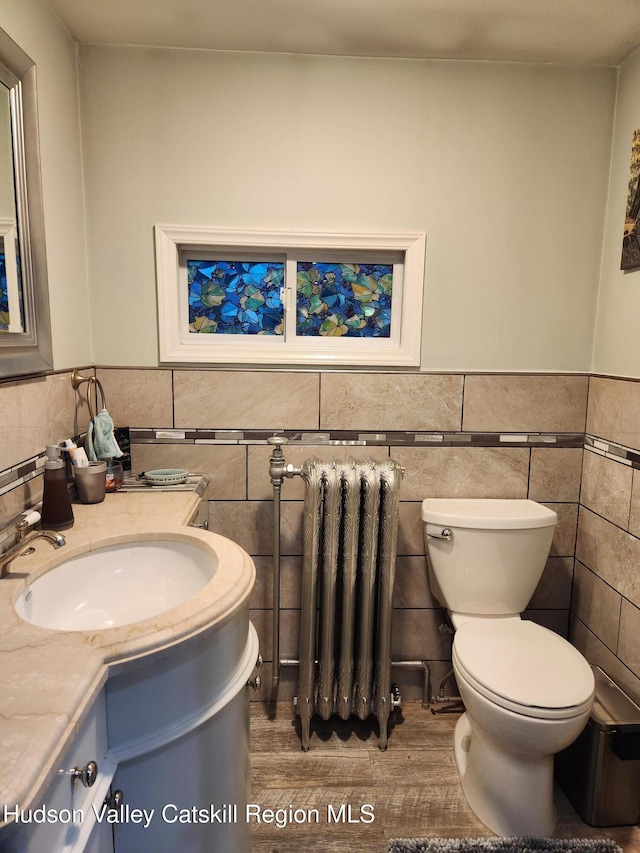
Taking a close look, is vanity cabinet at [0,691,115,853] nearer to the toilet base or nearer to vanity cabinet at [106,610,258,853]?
vanity cabinet at [106,610,258,853]

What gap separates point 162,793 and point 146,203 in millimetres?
1666

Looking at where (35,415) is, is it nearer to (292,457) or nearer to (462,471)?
(292,457)

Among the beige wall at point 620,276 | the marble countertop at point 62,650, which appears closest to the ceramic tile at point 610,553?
the beige wall at point 620,276

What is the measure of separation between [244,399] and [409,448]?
2.05 ft

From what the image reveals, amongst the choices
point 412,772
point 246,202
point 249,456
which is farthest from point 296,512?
point 246,202

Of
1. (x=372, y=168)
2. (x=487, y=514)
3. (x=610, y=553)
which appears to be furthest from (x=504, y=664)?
(x=372, y=168)

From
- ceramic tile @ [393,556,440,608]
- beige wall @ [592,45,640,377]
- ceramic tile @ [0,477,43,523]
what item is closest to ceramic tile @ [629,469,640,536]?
beige wall @ [592,45,640,377]

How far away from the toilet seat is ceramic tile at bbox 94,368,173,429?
1.25m

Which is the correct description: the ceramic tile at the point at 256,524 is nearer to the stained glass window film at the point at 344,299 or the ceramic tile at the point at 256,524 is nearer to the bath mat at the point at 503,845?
the stained glass window film at the point at 344,299

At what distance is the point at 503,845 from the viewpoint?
1467 mm

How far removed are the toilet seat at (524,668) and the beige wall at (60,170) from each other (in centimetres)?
150

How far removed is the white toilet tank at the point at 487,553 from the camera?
176cm

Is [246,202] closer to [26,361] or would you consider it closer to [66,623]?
[26,361]

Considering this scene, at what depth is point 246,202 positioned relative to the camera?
1801 mm
